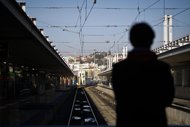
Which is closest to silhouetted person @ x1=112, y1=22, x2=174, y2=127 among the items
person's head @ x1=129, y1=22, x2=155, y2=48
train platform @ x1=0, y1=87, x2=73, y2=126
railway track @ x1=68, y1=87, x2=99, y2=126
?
person's head @ x1=129, y1=22, x2=155, y2=48

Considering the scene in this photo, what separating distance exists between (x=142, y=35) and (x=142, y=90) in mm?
537

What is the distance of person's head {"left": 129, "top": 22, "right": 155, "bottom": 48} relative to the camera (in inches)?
172

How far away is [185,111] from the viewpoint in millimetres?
30516

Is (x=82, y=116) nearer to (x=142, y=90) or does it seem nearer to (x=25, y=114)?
(x=25, y=114)

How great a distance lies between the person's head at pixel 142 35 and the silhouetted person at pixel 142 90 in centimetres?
8

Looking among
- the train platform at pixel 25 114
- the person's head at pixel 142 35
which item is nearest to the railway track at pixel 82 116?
the train platform at pixel 25 114

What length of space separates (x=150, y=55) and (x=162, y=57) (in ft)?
142

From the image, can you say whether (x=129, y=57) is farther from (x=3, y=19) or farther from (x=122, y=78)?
(x=3, y=19)

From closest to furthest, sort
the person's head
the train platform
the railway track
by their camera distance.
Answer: the person's head < the train platform < the railway track

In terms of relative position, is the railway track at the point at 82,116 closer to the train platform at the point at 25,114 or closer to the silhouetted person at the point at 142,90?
the train platform at the point at 25,114

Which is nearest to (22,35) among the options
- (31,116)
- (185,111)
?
(31,116)

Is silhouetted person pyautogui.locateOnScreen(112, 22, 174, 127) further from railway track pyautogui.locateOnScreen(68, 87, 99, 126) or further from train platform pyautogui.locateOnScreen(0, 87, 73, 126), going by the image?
railway track pyautogui.locateOnScreen(68, 87, 99, 126)

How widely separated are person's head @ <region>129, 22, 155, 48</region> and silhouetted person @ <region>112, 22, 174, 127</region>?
8cm

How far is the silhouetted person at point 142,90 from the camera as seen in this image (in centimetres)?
414
